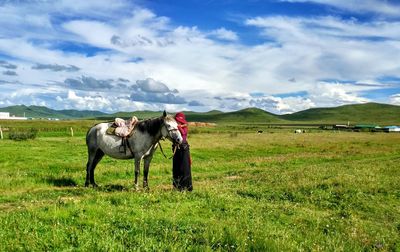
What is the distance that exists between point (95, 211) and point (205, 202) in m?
3.65

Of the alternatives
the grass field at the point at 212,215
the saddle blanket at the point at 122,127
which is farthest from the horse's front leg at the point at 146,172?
the saddle blanket at the point at 122,127

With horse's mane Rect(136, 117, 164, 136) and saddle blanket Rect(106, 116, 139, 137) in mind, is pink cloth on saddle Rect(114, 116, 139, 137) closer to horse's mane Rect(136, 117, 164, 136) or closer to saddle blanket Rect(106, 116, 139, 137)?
saddle blanket Rect(106, 116, 139, 137)

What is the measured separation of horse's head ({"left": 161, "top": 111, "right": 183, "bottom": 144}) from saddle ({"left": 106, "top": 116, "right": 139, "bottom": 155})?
1877 millimetres

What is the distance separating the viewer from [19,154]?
2647 cm

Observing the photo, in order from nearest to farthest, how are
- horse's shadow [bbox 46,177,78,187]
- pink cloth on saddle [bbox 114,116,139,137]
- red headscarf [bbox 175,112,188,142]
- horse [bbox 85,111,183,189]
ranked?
horse [bbox 85,111,183,189] → red headscarf [bbox 175,112,188,142] → pink cloth on saddle [bbox 114,116,139,137] → horse's shadow [bbox 46,177,78,187]

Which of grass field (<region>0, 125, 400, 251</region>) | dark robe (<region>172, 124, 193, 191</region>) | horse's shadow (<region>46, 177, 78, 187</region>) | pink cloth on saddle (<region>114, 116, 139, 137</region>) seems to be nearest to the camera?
grass field (<region>0, 125, 400, 251</region>)

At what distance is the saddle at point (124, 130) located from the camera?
1557cm

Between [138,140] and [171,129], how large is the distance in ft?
6.35

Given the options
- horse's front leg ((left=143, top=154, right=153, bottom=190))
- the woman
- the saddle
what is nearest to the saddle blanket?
the saddle

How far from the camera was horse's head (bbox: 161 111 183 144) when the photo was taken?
14148 mm

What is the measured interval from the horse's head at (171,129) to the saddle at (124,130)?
1.88 metres

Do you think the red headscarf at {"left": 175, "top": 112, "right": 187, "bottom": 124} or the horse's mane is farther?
the horse's mane

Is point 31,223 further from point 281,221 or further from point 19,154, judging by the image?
point 19,154

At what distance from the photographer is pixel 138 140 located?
50.5 ft
